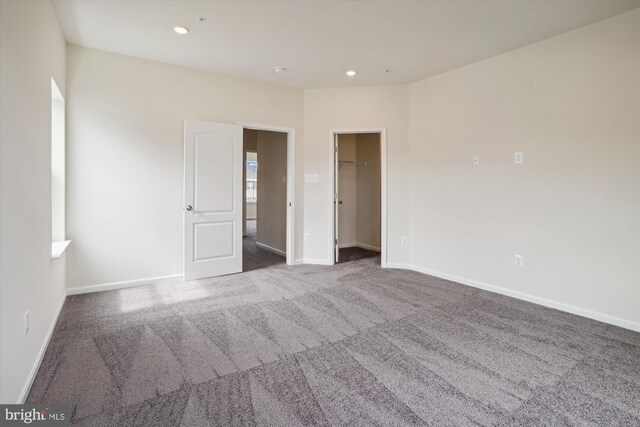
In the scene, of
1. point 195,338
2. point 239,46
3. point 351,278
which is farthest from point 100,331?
point 239,46

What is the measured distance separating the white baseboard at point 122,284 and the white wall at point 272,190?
2163 mm

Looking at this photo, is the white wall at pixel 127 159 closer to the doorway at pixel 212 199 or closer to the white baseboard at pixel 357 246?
the doorway at pixel 212 199

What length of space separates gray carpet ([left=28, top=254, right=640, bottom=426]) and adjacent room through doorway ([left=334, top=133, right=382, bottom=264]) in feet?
9.22

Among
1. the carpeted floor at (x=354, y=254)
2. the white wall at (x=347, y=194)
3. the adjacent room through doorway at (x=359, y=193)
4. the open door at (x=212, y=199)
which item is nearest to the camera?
the open door at (x=212, y=199)

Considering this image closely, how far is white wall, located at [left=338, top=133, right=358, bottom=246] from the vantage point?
21.0 feet

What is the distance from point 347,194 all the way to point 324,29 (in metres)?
3.69

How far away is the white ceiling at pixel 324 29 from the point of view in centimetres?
271

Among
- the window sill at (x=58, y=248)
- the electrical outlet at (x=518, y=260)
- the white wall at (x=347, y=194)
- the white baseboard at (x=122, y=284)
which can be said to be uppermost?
the white wall at (x=347, y=194)

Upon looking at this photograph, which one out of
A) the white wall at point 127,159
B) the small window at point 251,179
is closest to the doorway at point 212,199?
the white wall at point 127,159

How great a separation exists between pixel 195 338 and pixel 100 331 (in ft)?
2.72

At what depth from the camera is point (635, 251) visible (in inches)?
108

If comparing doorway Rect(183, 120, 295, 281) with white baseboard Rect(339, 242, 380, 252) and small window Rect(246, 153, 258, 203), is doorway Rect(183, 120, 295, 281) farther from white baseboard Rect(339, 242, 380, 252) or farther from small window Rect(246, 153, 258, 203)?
small window Rect(246, 153, 258, 203)

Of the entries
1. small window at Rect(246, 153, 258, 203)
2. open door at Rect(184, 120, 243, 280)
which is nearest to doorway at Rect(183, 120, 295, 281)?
open door at Rect(184, 120, 243, 280)

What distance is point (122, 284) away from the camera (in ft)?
12.3
